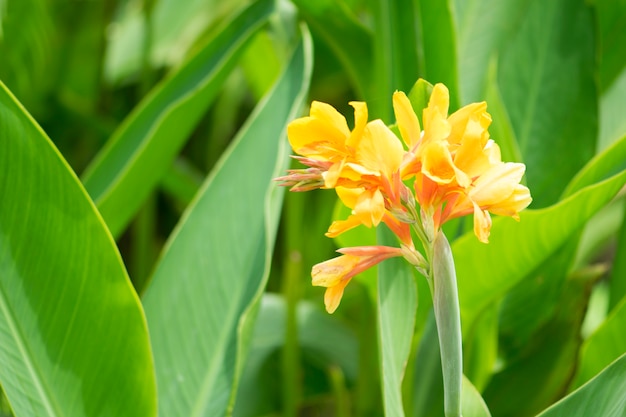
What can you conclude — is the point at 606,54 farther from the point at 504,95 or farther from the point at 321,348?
the point at 321,348

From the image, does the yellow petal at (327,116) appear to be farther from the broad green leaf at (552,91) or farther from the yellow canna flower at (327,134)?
the broad green leaf at (552,91)

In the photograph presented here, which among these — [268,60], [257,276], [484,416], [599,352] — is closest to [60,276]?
[257,276]

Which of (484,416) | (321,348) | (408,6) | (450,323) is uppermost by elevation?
(408,6)

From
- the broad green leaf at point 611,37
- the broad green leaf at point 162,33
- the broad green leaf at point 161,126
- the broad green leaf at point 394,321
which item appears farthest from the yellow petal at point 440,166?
the broad green leaf at point 162,33

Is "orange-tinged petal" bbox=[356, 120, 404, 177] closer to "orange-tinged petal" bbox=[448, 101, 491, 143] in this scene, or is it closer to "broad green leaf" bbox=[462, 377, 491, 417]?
"orange-tinged petal" bbox=[448, 101, 491, 143]

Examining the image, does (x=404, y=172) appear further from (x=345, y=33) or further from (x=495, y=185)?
(x=345, y=33)

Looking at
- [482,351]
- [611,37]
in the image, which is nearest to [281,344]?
[482,351]
